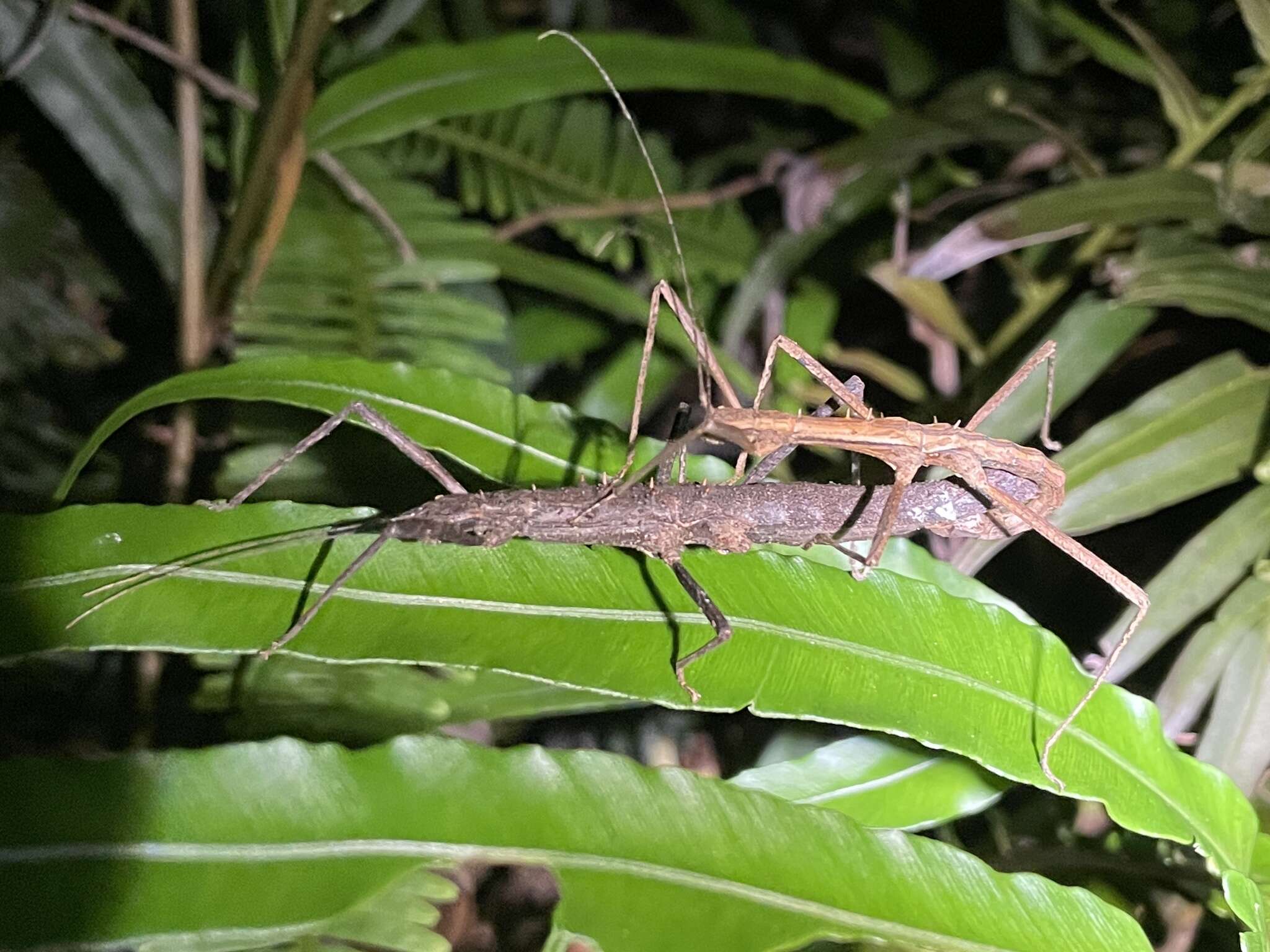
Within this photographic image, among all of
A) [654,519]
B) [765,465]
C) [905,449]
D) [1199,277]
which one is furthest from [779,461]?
[1199,277]

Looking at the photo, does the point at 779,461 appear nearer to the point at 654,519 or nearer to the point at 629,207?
the point at 654,519

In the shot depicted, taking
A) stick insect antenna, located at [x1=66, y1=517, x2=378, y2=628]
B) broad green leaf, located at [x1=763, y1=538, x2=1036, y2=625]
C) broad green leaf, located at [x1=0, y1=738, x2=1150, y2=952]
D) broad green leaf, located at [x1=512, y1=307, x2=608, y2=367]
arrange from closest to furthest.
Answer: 1. broad green leaf, located at [x1=0, y1=738, x2=1150, y2=952]
2. stick insect antenna, located at [x1=66, y1=517, x2=378, y2=628]
3. broad green leaf, located at [x1=763, y1=538, x2=1036, y2=625]
4. broad green leaf, located at [x1=512, y1=307, x2=608, y2=367]

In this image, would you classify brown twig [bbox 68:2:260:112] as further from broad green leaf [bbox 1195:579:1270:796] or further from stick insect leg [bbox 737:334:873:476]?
broad green leaf [bbox 1195:579:1270:796]

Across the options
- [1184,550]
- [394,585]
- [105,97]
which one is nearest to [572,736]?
[394,585]

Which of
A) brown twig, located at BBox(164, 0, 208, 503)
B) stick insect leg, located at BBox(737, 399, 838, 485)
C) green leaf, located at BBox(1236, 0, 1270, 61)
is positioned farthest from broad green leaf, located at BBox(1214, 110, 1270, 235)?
brown twig, located at BBox(164, 0, 208, 503)

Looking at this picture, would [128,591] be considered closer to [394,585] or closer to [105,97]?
[394,585]
